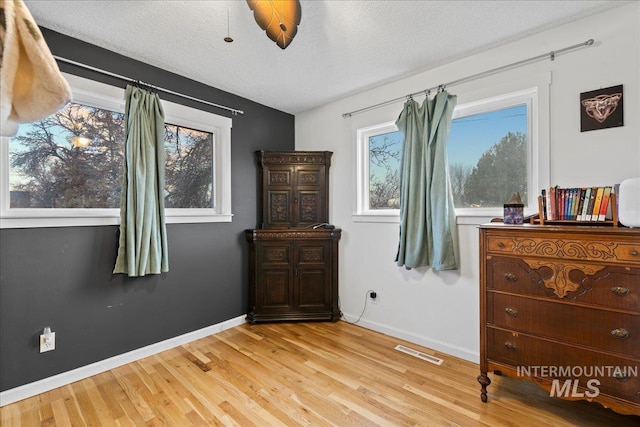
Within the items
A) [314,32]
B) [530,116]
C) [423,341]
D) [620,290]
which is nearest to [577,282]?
[620,290]

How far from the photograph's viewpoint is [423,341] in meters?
2.64

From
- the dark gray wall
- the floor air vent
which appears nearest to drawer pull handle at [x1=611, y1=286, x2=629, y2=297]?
the floor air vent

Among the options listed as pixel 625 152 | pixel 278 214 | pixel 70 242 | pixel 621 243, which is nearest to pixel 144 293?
pixel 70 242

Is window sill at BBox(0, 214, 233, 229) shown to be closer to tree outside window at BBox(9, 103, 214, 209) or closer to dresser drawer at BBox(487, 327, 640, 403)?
tree outside window at BBox(9, 103, 214, 209)

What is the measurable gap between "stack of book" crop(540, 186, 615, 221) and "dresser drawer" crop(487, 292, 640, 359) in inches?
21.9

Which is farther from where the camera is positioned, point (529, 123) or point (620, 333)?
point (529, 123)

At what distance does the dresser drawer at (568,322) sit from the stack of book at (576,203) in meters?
0.56

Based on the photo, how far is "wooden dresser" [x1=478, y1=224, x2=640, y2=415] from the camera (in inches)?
56.8

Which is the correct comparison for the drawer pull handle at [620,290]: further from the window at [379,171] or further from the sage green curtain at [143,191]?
the sage green curtain at [143,191]

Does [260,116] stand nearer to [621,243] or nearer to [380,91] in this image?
[380,91]

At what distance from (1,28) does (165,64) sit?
2153mm

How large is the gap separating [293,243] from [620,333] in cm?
252

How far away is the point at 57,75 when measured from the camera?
0.74 metres

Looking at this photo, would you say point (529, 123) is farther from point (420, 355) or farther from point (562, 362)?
point (420, 355)
